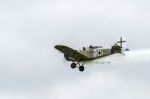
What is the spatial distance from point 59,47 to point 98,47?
589 centimetres

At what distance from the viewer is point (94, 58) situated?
54938 millimetres

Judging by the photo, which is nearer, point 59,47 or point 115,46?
point 59,47

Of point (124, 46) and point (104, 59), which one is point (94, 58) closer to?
point (104, 59)

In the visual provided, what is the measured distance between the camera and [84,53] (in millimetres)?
55156

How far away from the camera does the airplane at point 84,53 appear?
53.6 metres

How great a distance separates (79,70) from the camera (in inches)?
2092

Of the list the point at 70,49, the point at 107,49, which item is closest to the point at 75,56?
the point at 70,49

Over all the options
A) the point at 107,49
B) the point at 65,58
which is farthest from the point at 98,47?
the point at 65,58

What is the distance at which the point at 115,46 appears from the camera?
184 feet

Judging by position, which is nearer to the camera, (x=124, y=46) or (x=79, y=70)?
(x=79, y=70)

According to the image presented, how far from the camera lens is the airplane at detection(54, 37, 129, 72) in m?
53.6

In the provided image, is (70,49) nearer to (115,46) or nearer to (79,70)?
(79,70)

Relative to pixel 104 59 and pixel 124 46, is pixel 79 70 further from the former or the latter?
pixel 124 46

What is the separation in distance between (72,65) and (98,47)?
4686 mm
